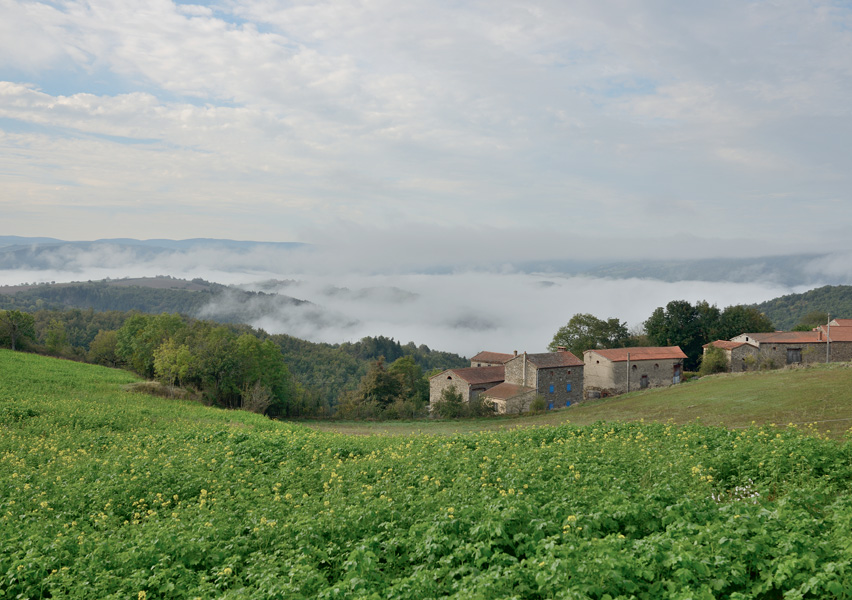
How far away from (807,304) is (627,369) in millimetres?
113499

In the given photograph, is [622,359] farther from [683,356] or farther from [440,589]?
[440,589]

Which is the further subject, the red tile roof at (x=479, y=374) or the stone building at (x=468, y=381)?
the red tile roof at (x=479, y=374)

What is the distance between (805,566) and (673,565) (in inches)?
57.7

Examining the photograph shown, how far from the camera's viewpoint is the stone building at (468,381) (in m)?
56.4

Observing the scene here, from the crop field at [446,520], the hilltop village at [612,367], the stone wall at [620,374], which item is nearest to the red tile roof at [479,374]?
the hilltop village at [612,367]

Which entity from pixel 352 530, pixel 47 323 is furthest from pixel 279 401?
pixel 47 323

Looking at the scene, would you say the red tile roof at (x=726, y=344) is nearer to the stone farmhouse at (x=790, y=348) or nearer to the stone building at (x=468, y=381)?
the stone farmhouse at (x=790, y=348)

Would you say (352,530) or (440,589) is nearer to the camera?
(440,589)

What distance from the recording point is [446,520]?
25.7 ft

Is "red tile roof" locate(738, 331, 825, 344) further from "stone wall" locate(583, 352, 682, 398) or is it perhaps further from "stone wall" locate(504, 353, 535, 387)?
"stone wall" locate(504, 353, 535, 387)

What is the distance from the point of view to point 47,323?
100938mm

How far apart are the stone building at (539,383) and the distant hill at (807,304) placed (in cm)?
9544

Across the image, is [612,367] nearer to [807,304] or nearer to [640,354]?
[640,354]

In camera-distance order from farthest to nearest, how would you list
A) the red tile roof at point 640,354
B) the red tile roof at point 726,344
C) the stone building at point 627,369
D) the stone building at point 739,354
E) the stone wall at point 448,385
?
the red tile roof at point 726,344 → the stone building at point 739,354 → the red tile roof at point 640,354 → the stone building at point 627,369 → the stone wall at point 448,385
